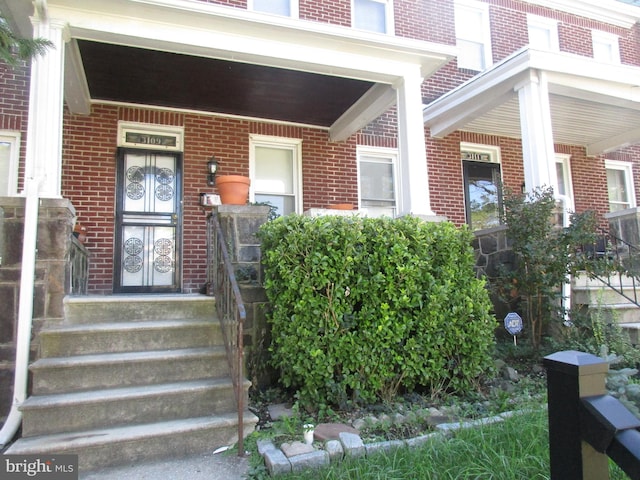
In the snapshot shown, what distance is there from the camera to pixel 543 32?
Answer: 8398 mm

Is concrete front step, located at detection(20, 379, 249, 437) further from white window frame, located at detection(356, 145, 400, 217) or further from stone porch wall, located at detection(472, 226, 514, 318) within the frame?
white window frame, located at detection(356, 145, 400, 217)

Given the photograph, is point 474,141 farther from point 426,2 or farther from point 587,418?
point 587,418

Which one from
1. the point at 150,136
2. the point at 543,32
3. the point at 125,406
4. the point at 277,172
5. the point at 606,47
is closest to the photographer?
the point at 125,406

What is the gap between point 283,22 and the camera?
4332 millimetres

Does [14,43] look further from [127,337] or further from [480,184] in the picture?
[480,184]

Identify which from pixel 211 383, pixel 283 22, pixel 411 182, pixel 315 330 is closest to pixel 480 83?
pixel 411 182

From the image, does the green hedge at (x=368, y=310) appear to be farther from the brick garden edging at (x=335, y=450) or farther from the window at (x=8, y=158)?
the window at (x=8, y=158)

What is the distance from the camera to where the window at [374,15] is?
23.2 feet

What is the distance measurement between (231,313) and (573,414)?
247 cm

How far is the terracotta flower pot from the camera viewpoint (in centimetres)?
450

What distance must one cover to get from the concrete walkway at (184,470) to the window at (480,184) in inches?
228

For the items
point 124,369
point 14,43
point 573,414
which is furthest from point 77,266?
point 573,414

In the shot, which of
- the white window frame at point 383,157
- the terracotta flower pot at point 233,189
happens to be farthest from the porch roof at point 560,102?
the terracotta flower pot at point 233,189

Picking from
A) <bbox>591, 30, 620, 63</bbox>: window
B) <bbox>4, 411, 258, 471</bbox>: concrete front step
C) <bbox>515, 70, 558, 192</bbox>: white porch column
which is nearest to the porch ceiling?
<bbox>515, 70, 558, 192</bbox>: white porch column
